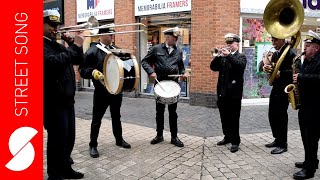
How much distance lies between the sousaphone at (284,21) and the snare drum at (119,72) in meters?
2.20

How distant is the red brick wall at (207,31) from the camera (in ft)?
31.5

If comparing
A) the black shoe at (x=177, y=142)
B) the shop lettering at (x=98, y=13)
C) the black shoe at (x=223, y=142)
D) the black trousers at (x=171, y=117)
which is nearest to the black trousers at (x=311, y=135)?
the black shoe at (x=223, y=142)

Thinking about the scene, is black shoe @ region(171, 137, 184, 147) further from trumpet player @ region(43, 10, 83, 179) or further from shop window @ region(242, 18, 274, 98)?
shop window @ region(242, 18, 274, 98)

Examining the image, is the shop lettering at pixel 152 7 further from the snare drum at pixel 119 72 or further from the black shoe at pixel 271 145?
the black shoe at pixel 271 145

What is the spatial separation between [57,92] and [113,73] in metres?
0.99

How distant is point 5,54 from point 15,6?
0.38 m

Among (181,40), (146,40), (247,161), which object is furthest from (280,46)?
(146,40)

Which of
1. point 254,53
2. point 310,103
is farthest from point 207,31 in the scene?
point 310,103

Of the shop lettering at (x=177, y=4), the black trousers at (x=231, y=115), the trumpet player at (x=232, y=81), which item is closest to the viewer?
the trumpet player at (x=232, y=81)

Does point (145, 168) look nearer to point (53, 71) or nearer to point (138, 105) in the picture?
point (53, 71)

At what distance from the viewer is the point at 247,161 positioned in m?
5.41

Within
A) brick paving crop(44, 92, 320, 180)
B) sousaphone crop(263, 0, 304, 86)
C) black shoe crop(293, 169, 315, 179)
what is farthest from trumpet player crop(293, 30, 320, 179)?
sousaphone crop(263, 0, 304, 86)

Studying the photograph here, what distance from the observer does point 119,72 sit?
4973 millimetres

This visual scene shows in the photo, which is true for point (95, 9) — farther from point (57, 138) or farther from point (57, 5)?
point (57, 138)
